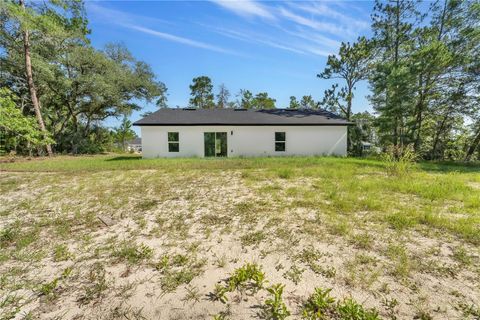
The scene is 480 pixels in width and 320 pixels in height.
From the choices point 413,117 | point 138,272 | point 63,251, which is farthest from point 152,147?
point 413,117

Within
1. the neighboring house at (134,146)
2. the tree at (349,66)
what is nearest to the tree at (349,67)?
the tree at (349,66)

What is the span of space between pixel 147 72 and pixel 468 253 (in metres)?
23.7

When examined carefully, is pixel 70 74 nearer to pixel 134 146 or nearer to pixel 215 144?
pixel 215 144

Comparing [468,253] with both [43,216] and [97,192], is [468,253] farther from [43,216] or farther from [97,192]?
[97,192]

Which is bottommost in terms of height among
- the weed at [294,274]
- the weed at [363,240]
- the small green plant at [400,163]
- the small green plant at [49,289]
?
the small green plant at [49,289]

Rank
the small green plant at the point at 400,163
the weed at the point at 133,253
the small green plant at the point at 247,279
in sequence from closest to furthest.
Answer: the small green plant at the point at 247,279 < the weed at the point at 133,253 < the small green plant at the point at 400,163

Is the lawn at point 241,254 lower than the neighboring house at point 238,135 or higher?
lower

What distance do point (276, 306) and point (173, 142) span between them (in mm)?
12559

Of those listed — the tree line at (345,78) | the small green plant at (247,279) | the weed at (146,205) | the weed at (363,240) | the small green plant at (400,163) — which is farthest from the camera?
the tree line at (345,78)

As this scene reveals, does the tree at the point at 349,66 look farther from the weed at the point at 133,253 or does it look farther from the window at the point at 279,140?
the weed at the point at 133,253

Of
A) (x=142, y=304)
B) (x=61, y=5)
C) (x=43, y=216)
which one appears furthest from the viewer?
(x=61, y=5)

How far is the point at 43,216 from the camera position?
425 cm

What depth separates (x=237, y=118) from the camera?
14.5 meters

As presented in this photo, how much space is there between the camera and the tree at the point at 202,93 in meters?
37.8
